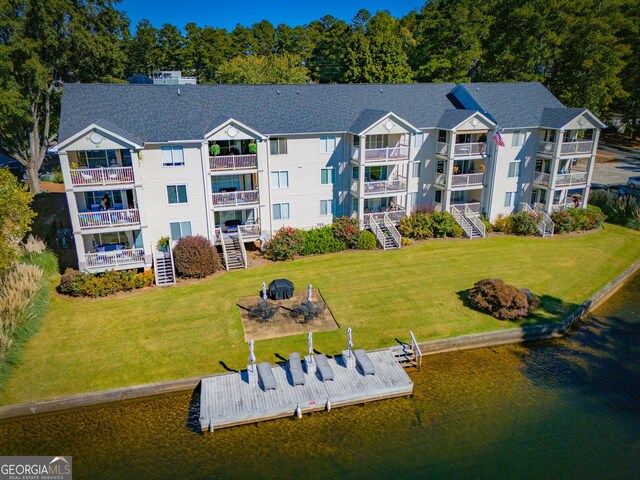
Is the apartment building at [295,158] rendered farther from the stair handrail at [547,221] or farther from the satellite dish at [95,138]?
the stair handrail at [547,221]

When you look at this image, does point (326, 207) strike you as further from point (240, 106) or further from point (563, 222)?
point (563, 222)

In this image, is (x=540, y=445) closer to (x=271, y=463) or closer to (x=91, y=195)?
(x=271, y=463)

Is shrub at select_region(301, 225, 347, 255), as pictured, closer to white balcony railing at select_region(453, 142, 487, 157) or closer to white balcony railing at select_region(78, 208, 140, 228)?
white balcony railing at select_region(78, 208, 140, 228)

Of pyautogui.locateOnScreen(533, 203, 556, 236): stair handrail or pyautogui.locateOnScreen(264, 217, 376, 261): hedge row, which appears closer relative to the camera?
pyautogui.locateOnScreen(264, 217, 376, 261): hedge row

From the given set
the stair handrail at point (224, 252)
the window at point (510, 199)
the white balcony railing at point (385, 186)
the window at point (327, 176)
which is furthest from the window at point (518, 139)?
the stair handrail at point (224, 252)

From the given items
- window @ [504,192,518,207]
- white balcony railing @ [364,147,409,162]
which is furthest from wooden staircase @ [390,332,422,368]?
window @ [504,192,518,207]

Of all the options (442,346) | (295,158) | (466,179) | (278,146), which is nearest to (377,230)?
(295,158)
